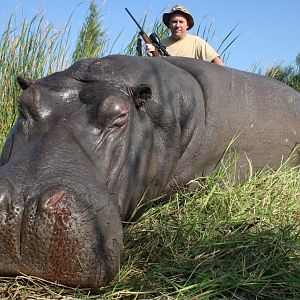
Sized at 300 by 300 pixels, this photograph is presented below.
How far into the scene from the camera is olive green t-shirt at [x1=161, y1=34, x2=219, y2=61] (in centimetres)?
611

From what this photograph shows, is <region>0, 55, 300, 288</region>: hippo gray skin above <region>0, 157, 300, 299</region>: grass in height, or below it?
above

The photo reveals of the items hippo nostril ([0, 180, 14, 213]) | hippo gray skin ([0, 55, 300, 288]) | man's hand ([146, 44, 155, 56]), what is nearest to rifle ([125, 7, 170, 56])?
man's hand ([146, 44, 155, 56])

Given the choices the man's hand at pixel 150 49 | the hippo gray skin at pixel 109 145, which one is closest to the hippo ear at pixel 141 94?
the hippo gray skin at pixel 109 145

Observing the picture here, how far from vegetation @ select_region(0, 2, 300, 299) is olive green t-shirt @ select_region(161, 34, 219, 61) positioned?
2.57 m

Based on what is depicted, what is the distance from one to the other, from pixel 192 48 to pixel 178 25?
29 centimetres

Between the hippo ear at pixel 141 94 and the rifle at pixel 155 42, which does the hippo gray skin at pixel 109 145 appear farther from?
the rifle at pixel 155 42

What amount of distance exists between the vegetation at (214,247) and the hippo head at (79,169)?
110mm

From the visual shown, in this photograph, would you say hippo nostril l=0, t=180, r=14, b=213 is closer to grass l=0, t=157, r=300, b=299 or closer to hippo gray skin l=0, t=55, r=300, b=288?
hippo gray skin l=0, t=55, r=300, b=288

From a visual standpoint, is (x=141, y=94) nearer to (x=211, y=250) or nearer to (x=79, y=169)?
(x=79, y=169)

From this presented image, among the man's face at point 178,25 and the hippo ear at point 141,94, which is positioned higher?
the man's face at point 178,25

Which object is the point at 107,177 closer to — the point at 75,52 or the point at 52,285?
the point at 52,285

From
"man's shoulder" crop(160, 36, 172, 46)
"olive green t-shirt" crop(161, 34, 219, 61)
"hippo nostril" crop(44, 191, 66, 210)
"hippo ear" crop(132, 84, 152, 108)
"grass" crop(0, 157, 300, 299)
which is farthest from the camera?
"man's shoulder" crop(160, 36, 172, 46)

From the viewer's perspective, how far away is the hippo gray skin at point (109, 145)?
6.52ft

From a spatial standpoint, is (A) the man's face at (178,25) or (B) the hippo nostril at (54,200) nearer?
(B) the hippo nostril at (54,200)
